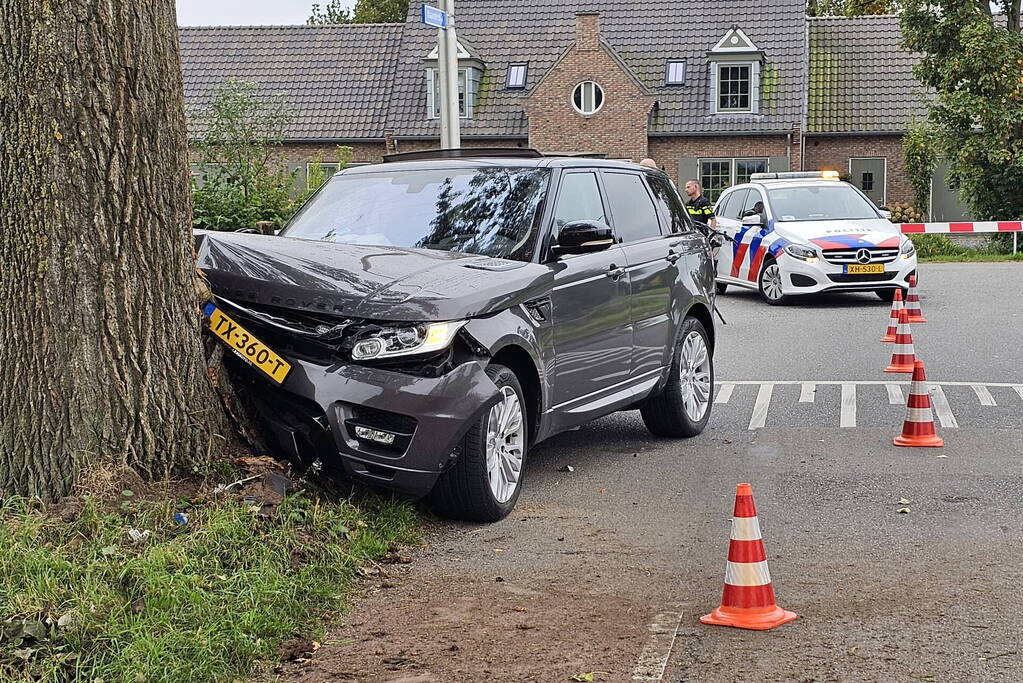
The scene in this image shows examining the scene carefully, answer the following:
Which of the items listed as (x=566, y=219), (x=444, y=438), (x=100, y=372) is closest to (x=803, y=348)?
(x=566, y=219)

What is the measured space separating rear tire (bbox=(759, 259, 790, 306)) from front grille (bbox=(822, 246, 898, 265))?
0.80 metres

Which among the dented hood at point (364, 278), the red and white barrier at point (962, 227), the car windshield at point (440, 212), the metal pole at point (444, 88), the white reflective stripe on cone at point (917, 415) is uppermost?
the metal pole at point (444, 88)

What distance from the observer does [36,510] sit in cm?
551

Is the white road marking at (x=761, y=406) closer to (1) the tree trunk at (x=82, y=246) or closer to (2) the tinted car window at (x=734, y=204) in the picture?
(1) the tree trunk at (x=82, y=246)

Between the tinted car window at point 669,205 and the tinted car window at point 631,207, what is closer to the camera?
the tinted car window at point 631,207

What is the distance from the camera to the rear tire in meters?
19.5

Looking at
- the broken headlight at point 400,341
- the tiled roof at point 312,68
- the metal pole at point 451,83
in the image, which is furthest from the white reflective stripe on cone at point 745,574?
the tiled roof at point 312,68

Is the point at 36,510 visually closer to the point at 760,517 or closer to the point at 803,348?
the point at 760,517

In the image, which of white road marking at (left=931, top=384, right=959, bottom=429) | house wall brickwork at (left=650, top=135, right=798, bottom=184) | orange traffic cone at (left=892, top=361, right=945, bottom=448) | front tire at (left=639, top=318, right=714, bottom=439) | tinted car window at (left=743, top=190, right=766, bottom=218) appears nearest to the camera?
orange traffic cone at (left=892, top=361, right=945, bottom=448)

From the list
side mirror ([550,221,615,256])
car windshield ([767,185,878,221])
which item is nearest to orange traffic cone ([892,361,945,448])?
side mirror ([550,221,615,256])

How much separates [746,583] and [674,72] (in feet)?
128

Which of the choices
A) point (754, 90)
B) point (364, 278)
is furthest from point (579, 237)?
point (754, 90)

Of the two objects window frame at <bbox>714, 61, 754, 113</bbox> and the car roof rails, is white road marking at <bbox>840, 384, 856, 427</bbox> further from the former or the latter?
window frame at <bbox>714, 61, 754, 113</bbox>

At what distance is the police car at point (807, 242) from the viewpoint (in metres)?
18.9
